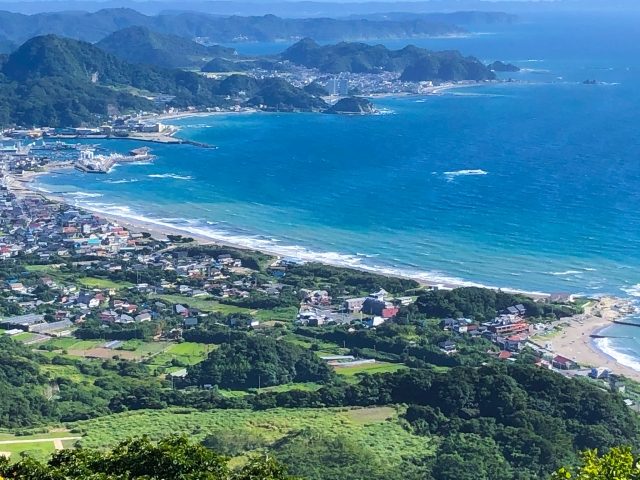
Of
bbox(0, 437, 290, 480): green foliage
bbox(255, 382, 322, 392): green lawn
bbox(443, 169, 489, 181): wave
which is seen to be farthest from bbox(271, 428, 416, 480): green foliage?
bbox(443, 169, 489, 181): wave

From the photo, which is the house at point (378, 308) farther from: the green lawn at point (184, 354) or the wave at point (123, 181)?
the wave at point (123, 181)

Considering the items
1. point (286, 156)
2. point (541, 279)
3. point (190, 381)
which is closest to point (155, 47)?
point (286, 156)

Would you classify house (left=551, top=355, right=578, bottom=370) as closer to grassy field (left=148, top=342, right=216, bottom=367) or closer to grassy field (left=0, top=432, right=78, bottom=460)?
grassy field (left=148, top=342, right=216, bottom=367)

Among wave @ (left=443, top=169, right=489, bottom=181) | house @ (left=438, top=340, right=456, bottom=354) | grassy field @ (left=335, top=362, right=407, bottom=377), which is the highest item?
wave @ (left=443, top=169, right=489, bottom=181)

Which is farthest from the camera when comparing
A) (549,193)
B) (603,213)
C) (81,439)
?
(549,193)

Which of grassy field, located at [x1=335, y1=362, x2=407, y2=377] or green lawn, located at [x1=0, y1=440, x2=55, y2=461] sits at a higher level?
green lawn, located at [x1=0, y1=440, x2=55, y2=461]

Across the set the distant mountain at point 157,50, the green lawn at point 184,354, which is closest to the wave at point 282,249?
the green lawn at point 184,354

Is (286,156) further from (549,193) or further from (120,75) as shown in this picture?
(120,75)

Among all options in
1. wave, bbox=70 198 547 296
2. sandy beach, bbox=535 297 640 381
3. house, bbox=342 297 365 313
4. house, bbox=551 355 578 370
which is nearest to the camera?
house, bbox=551 355 578 370
